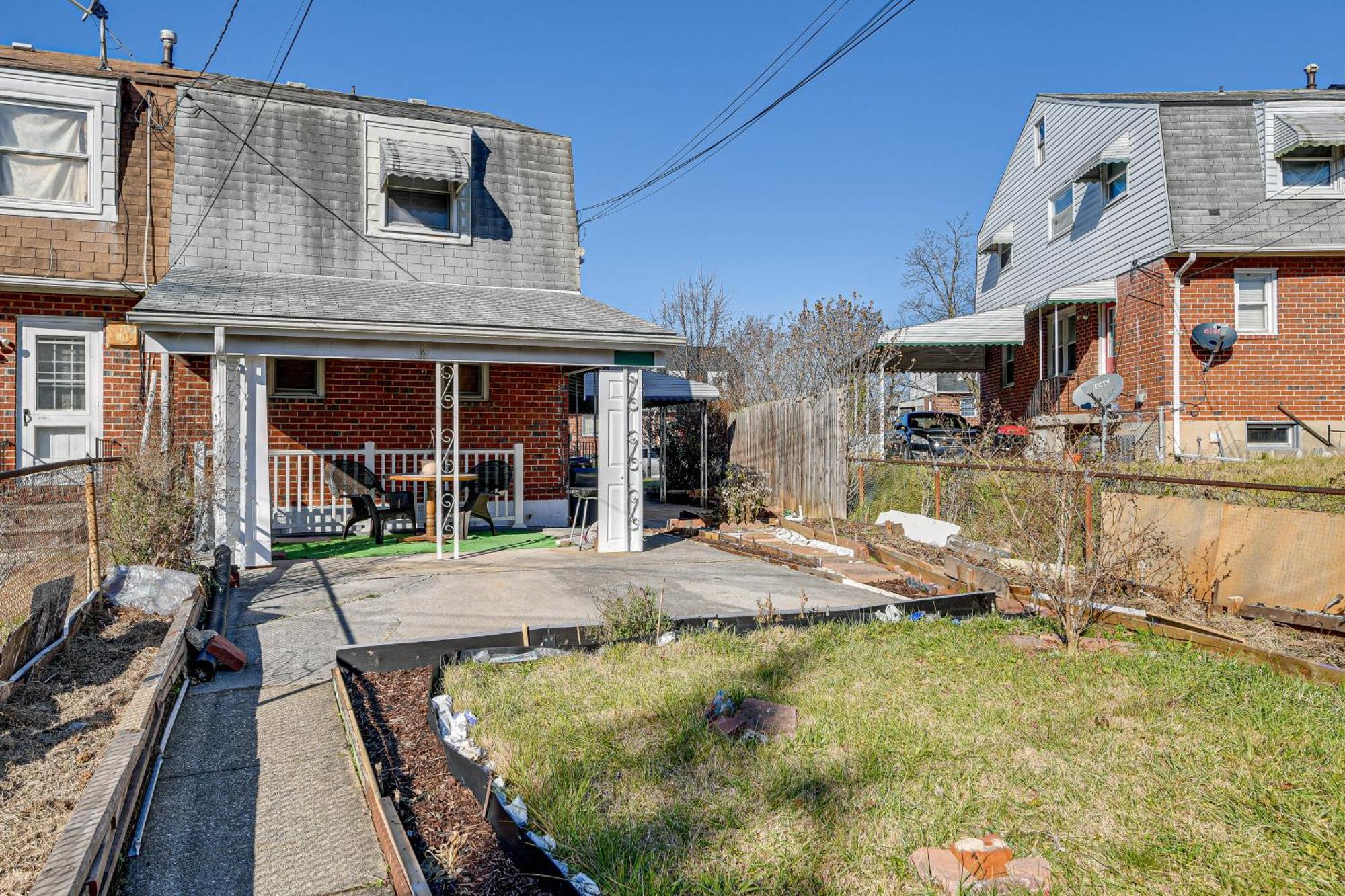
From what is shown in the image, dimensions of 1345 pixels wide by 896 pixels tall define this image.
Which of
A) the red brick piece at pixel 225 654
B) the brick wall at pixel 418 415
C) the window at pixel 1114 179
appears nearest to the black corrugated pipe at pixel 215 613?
the red brick piece at pixel 225 654

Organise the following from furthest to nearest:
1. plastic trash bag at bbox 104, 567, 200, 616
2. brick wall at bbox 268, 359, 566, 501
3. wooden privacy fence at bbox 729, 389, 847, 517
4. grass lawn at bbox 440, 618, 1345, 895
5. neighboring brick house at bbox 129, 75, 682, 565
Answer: brick wall at bbox 268, 359, 566, 501 → wooden privacy fence at bbox 729, 389, 847, 517 → neighboring brick house at bbox 129, 75, 682, 565 → plastic trash bag at bbox 104, 567, 200, 616 → grass lawn at bbox 440, 618, 1345, 895

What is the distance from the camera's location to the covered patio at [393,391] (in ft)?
27.4

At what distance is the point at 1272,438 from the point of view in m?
14.6

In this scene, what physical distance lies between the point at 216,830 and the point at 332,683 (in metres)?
1.63

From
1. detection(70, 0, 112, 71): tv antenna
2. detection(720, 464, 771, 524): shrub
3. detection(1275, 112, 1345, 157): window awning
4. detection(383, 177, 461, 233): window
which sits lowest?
detection(720, 464, 771, 524): shrub

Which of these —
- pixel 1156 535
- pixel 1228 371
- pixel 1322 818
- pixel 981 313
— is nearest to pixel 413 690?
pixel 1322 818

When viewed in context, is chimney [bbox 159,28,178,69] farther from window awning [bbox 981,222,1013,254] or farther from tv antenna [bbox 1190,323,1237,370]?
window awning [bbox 981,222,1013,254]

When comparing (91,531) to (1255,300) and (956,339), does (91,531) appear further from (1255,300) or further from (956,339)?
(1255,300)

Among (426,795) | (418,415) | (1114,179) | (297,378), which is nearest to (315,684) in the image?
(426,795)

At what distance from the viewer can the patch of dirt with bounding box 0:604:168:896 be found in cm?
289

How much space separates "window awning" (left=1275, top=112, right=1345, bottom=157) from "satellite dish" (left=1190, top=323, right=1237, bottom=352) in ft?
10.6

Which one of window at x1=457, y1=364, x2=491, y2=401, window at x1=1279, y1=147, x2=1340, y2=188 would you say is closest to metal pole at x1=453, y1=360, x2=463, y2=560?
window at x1=457, y1=364, x2=491, y2=401

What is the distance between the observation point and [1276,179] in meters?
14.6

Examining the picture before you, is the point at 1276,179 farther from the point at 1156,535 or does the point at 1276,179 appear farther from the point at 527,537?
the point at 527,537
